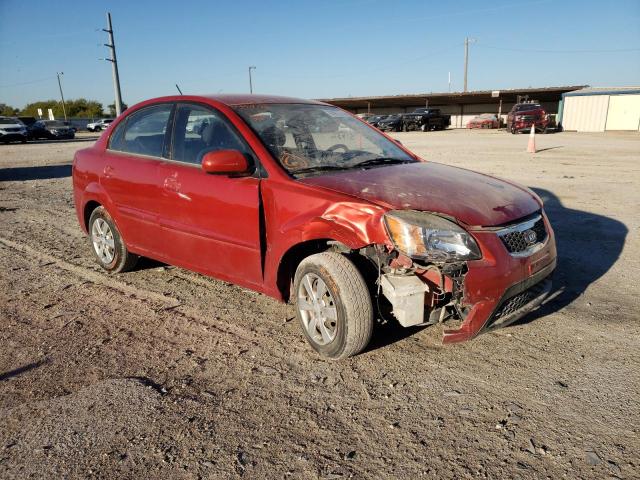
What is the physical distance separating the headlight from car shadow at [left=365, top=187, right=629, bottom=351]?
1.69 feet

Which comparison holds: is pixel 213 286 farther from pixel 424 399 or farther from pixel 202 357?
pixel 424 399

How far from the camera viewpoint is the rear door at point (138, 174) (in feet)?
13.4

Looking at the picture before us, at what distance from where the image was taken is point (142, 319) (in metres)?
3.79

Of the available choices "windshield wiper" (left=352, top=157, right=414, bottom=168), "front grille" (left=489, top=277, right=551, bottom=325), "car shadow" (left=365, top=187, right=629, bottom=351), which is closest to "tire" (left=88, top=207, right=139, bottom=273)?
"windshield wiper" (left=352, top=157, right=414, bottom=168)

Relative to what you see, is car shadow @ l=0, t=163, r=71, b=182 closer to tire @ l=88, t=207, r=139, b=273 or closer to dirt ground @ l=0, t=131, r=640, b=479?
tire @ l=88, t=207, r=139, b=273

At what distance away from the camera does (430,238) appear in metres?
2.75

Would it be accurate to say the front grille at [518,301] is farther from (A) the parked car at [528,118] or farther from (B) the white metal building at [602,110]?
(B) the white metal building at [602,110]

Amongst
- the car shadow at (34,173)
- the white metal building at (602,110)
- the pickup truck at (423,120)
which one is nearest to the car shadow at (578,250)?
the car shadow at (34,173)

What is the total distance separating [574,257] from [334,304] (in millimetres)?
3161

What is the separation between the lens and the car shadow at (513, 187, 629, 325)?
157 inches

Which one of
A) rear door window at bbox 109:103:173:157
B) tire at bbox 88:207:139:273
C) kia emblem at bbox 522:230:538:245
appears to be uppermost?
rear door window at bbox 109:103:173:157

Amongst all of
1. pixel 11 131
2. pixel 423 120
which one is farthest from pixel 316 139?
pixel 423 120

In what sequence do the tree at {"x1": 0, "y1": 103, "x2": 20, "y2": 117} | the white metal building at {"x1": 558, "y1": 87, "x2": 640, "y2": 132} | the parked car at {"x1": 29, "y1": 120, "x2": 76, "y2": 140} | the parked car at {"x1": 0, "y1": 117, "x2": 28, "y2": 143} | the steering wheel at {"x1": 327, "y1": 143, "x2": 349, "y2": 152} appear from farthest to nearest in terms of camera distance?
1. the tree at {"x1": 0, "y1": 103, "x2": 20, "y2": 117}
2. the parked car at {"x1": 29, "y1": 120, "x2": 76, "y2": 140}
3. the white metal building at {"x1": 558, "y1": 87, "x2": 640, "y2": 132}
4. the parked car at {"x1": 0, "y1": 117, "x2": 28, "y2": 143}
5. the steering wheel at {"x1": 327, "y1": 143, "x2": 349, "y2": 152}

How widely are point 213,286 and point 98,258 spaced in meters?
1.42
